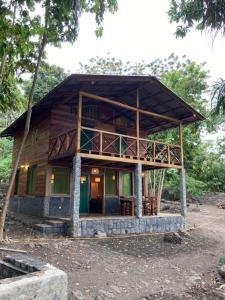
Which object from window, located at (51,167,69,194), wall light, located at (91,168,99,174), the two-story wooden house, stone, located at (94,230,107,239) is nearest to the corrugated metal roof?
the two-story wooden house

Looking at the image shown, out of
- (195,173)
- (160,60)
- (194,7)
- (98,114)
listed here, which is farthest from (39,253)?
(195,173)

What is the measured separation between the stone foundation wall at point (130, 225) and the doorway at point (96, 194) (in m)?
2.72

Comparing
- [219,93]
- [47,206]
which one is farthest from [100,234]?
[219,93]

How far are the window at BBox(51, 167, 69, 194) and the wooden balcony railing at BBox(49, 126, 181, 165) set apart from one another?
88 centimetres

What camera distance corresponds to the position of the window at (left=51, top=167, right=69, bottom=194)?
12688 mm

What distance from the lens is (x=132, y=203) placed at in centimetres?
1308

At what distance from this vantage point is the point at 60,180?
12.9m

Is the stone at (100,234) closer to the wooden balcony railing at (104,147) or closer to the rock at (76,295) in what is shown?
the wooden balcony railing at (104,147)

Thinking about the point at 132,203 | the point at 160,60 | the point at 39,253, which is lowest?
the point at 39,253

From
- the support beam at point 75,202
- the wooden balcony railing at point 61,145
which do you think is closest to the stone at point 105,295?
the support beam at point 75,202

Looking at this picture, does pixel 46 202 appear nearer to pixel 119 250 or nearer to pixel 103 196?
pixel 103 196

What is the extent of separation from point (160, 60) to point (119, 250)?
60.0 feet

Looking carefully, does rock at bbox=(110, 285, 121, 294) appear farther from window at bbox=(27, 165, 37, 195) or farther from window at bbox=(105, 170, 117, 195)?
window at bbox=(27, 165, 37, 195)

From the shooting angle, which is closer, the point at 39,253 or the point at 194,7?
the point at 194,7
